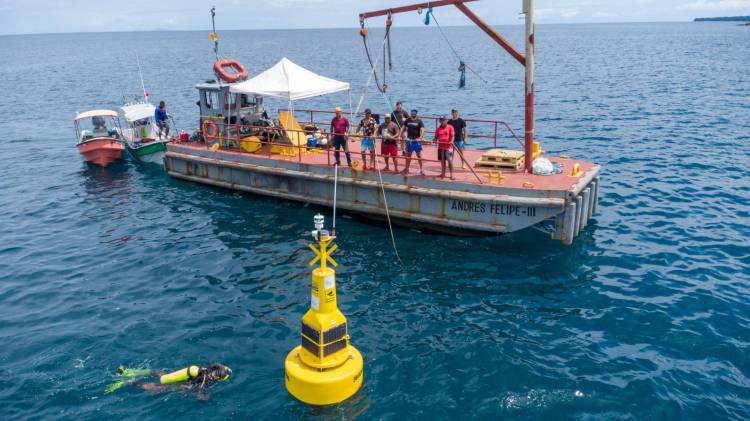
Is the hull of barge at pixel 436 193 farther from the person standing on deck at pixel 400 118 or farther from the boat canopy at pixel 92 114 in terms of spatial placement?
the boat canopy at pixel 92 114

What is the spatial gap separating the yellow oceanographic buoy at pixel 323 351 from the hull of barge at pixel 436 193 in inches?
301

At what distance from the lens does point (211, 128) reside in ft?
78.7

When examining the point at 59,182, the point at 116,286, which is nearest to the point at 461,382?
the point at 116,286

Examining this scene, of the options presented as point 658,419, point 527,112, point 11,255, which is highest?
point 527,112

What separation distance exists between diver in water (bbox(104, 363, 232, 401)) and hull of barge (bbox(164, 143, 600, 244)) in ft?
26.4

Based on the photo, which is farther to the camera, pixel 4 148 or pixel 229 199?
pixel 4 148

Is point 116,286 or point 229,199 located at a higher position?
point 229,199

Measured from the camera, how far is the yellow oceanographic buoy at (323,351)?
9.97 m

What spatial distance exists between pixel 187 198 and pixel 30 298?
8.36 m

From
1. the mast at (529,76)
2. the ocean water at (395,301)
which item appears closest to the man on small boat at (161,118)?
the ocean water at (395,301)

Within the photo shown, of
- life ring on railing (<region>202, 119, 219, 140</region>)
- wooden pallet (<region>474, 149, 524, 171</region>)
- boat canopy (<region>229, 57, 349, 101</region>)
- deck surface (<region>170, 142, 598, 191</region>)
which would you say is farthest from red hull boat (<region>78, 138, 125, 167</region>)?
wooden pallet (<region>474, 149, 524, 171</region>)

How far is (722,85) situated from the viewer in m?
51.3

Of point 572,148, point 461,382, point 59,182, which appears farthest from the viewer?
point 572,148

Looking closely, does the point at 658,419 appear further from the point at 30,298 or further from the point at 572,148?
the point at 572,148
